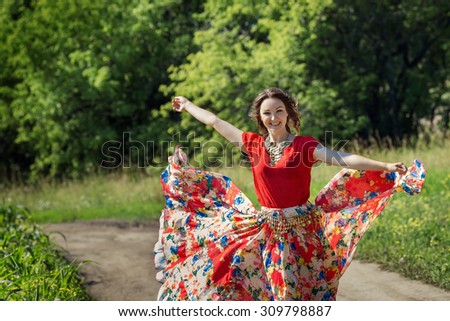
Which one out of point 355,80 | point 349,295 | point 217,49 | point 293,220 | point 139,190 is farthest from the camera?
point 355,80

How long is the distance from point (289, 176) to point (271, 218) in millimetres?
335

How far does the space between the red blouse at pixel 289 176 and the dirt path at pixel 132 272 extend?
240cm

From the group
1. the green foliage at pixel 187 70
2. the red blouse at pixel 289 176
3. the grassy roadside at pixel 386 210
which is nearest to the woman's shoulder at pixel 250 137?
the red blouse at pixel 289 176

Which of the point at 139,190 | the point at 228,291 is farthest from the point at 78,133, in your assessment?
the point at 228,291

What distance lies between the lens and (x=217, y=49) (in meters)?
18.6

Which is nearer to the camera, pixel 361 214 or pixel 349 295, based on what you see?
pixel 361 214

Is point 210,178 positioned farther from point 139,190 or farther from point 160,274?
point 139,190

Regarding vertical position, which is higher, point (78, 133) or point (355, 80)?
point (355, 80)

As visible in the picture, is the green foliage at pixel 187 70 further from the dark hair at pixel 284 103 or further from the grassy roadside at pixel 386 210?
the dark hair at pixel 284 103

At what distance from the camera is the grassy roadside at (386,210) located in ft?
28.1

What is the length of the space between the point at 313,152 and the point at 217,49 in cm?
1358

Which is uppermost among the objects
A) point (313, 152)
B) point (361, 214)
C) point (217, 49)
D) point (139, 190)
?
point (217, 49)

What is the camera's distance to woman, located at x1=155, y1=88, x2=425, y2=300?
5.25m

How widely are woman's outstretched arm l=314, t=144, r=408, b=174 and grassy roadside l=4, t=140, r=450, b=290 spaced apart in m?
2.73
